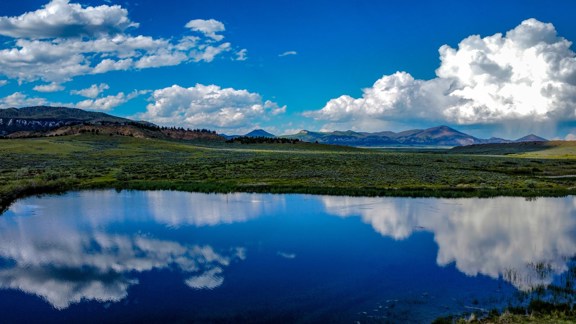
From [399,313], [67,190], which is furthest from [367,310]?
[67,190]

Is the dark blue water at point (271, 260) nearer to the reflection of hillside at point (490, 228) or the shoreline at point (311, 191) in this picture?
the reflection of hillside at point (490, 228)

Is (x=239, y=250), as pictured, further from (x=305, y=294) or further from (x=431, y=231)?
(x=431, y=231)

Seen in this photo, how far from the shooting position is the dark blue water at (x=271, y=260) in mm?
17250

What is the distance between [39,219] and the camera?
33750mm

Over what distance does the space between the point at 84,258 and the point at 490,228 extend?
27.0 meters

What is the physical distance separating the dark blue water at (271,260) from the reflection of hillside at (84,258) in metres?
0.08

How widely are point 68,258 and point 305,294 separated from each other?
13.6 meters

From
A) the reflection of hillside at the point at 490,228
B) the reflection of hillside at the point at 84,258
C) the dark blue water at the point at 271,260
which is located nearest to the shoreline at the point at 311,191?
the reflection of hillside at the point at 490,228

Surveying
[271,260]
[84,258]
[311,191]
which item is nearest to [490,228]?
[271,260]

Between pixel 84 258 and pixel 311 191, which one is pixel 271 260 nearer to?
pixel 84 258

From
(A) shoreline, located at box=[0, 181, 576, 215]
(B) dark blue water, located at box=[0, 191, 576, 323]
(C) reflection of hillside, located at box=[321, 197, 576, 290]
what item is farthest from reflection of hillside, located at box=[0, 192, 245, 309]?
(A) shoreline, located at box=[0, 181, 576, 215]

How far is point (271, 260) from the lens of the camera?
23.9 metres

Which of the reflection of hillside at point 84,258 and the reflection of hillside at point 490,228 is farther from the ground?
the reflection of hillside at point 490,228

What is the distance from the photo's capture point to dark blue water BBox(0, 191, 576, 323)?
17250 millimetres
